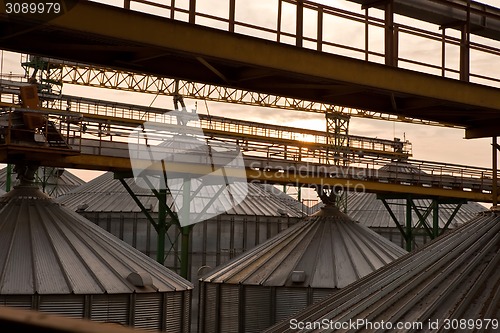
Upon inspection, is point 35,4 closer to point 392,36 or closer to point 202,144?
point 392,36

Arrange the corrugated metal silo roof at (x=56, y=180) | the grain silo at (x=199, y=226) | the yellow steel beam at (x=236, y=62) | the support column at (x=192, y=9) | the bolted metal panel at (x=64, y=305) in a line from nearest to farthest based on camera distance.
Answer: the yellow steel beam at (x=236, y=62), the support column at (x=192, y=9), the bolted metal panel at (x=64, y=305), the grain silo at (x=199, y=226), the corrugated metal silo roof at (x=56, y=180)

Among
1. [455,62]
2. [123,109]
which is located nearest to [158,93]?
[123,109]

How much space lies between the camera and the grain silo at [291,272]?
2356 centimetres

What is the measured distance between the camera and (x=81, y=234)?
790 inches

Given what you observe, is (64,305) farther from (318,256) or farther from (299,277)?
(318,256)

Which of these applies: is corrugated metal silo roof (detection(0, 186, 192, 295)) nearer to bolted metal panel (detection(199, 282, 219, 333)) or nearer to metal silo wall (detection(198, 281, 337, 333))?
metal silo wall (detection(198, 281, 337, 333))

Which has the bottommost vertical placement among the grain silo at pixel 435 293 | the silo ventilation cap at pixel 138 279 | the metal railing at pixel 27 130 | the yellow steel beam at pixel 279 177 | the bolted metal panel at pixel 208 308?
the bolted metal panel at pixel 208 308

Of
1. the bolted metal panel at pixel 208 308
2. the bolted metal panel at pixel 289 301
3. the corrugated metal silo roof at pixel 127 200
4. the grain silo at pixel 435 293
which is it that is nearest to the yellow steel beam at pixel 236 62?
the grain silo at pixel 435 293

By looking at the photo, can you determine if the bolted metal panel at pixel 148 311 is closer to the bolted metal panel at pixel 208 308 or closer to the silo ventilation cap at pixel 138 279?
the silo ventilation cap at pixel 138 279

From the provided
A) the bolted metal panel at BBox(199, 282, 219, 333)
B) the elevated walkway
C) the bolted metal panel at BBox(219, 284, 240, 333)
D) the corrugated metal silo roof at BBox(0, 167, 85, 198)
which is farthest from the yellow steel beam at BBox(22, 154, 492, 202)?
the corrugated metal silo roof at BBox(0, 167, 85, 198)

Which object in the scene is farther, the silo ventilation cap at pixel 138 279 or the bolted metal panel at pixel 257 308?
the bolted metal panel at pixel 257 308

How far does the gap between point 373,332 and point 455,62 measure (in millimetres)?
7073

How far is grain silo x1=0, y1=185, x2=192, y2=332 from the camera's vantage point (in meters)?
17.5

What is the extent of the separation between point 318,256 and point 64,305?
9714 mm
